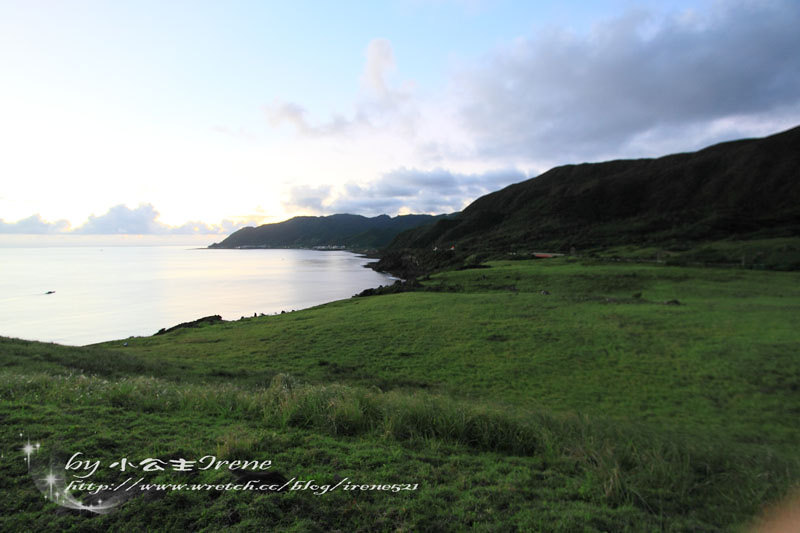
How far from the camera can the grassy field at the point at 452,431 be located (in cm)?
456

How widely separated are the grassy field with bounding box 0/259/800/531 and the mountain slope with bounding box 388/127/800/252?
9076cm

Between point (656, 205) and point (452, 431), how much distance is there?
164m

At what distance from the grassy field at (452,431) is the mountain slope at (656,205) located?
3573 inches

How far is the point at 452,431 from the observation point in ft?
23.6

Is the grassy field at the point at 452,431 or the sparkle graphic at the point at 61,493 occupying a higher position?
the sparkle graphic at the point at 61,493

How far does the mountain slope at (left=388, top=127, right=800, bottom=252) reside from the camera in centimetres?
10038

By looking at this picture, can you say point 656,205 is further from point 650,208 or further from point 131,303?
point 131,303

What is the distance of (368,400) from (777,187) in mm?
167572

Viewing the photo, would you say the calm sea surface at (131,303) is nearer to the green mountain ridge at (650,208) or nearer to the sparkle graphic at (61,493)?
the sparkle graphic at (61,493)

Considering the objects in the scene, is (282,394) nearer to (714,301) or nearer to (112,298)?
(714,301)

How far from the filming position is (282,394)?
8.77 m

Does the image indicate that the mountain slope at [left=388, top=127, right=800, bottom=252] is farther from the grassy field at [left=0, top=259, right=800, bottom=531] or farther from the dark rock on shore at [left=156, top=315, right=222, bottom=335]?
the grassy field at [left=0, top=259, right=800, bottom=531]

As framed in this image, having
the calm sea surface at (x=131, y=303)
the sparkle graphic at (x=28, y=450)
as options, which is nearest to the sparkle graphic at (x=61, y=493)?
the sparkle graphic at (x=28, y=450)

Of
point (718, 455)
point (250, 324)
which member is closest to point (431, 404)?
point (718, 455)
